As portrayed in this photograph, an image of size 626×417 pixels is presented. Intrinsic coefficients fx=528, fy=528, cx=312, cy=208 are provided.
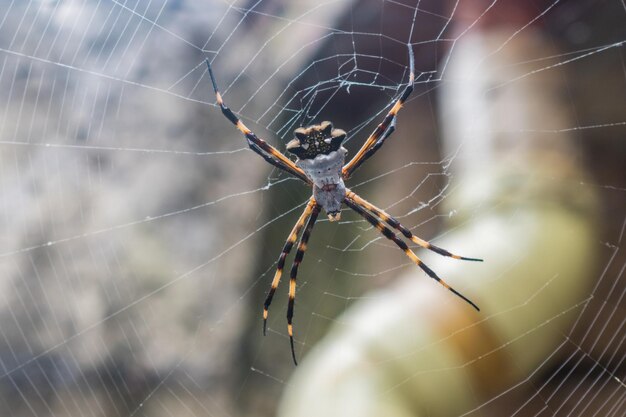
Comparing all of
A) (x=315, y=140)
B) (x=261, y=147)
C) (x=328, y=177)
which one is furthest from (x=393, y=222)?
(x=261, y=147)

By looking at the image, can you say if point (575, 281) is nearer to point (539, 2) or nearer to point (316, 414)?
point (539, 2)

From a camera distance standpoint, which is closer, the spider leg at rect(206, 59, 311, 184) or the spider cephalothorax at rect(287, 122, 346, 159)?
the spider cephalothorax at rect(287, 122, 346, 159)

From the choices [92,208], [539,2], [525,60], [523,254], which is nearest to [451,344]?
[523,254]

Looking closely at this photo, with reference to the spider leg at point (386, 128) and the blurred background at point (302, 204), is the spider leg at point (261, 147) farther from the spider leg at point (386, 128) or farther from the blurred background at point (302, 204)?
the blurred background at point (302, 204)

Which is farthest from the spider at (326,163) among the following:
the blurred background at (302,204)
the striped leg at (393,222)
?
the blurred background at (302,204)

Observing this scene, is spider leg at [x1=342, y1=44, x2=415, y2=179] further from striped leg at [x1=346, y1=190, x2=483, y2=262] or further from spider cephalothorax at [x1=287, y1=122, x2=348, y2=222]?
striped leg at [x1=346, y1=190, x2=483, y2=262]

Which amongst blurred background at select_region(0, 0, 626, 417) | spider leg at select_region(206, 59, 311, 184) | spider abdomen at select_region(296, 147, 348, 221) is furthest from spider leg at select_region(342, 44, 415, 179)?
blurred background at select_region(0, 0, 626, 417)

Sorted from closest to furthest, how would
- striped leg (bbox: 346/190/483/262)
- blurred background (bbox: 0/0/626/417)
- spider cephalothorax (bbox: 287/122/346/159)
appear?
spider cephalothorax (bbox: 287/122/346/159), striped leg (bbox: 346/190/483/262), blurred background (bbox: 0/0/626/417)
